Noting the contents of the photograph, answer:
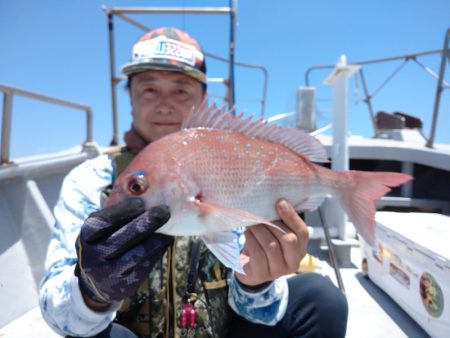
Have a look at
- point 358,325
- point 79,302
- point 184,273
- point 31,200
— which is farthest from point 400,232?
point 31,200

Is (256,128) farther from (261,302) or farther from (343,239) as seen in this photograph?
(343,239)

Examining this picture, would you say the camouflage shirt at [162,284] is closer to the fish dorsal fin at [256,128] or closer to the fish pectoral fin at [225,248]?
the fish pectoral fin at [225,248]

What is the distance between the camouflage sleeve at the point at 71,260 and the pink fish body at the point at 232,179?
1.41 feet

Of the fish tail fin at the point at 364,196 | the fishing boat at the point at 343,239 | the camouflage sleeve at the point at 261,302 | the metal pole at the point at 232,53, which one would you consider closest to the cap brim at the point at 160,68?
the fishing boat at the point at 343,239

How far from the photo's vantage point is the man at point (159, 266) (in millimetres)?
1002

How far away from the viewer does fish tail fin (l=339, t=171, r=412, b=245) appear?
4.23ft

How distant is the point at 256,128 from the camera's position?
128 cm

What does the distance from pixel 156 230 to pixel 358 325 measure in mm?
1711

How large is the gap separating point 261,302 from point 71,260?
2.71 feet

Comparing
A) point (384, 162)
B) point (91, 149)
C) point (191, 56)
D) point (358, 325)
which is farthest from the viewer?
point (384, 162)

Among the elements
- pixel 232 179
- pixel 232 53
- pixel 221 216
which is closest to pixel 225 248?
pixel 221 216

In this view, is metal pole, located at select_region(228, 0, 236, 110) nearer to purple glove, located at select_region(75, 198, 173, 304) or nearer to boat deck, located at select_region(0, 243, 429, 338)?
boat deck, located at select_region(0, 243, 429, 338)

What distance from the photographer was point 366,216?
1.31m

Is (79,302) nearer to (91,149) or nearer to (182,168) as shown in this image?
(182,168)
